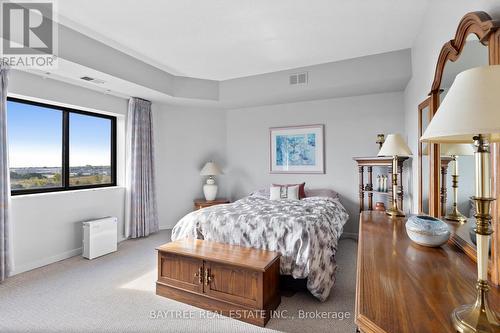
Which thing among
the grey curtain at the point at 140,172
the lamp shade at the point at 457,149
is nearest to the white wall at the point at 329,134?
the grey curtain at the point at 140,172

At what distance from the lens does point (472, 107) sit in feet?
2.13

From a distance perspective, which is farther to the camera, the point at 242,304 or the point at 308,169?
the point at 308,169

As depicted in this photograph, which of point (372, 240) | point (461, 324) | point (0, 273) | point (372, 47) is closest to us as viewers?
point (461, 324)

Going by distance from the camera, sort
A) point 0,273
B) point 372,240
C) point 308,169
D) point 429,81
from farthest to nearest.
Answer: point 308,169 < point 0,273 < point 429,81 < point 372,240

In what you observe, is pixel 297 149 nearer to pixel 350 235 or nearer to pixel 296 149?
pixel 296 149

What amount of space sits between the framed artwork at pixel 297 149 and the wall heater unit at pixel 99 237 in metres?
2.86

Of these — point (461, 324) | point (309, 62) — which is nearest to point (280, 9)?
point (309, 62)

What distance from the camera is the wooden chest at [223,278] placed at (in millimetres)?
2066

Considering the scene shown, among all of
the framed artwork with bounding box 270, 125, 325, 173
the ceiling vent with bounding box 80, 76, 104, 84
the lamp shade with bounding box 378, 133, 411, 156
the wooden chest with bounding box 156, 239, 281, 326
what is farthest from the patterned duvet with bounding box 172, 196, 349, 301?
the ceiling vent with bounding box 80, 76, 104, 84

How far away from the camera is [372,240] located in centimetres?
142

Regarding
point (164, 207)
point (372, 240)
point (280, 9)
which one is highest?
point (280, 9)

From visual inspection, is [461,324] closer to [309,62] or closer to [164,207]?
[309,62]

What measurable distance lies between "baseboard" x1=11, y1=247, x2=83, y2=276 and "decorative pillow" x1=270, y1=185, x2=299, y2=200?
115 inches

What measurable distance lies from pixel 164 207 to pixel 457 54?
4625mm
